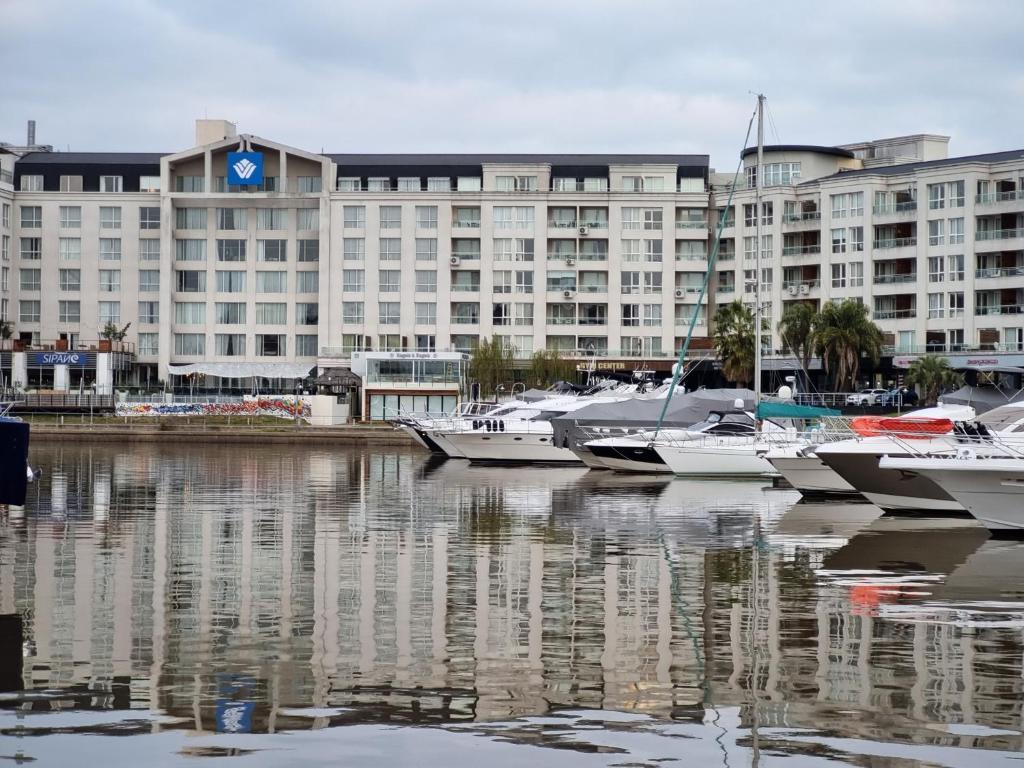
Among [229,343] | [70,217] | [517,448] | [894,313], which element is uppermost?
[70,217]

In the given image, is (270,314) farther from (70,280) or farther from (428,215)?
(70,280)

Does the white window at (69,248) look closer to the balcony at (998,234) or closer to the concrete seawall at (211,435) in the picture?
the concrete seawall at (211,435)

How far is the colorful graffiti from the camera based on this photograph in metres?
97.1

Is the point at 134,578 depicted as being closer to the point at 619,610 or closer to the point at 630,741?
the point at 619,610

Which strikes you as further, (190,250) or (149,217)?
(190,250)

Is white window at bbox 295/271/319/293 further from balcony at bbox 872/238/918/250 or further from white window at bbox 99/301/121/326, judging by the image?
balcony at bbox 872/238/918/250

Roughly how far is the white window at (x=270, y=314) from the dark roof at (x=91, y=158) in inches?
583

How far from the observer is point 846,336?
9650 cm

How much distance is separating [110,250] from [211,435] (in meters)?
37.3

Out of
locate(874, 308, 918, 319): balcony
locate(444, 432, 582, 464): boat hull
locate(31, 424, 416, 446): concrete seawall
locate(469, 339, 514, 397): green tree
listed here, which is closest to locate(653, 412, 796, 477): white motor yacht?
locate(444, 432, 582, 464): boat hull

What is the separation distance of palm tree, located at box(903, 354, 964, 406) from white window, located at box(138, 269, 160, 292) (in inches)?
2403

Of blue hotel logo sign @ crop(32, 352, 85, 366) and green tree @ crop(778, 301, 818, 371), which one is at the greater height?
green tree @ crop(778, 301, 818, 371)

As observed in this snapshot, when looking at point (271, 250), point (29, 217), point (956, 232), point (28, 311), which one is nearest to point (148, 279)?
point (28, 311)

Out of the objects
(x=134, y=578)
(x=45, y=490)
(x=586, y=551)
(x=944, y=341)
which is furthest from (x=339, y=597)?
→ (x=944, y=341)
